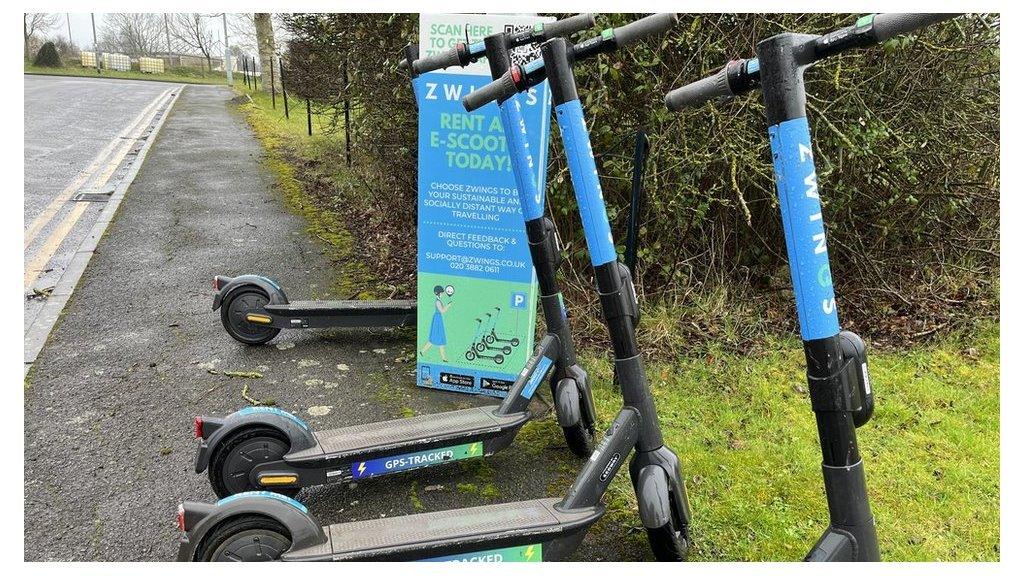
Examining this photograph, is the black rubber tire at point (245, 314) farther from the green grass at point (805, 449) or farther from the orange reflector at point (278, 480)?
the green grass at point (805, 449)

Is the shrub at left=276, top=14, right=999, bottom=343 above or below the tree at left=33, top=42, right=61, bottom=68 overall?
below

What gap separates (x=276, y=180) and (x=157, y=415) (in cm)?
713

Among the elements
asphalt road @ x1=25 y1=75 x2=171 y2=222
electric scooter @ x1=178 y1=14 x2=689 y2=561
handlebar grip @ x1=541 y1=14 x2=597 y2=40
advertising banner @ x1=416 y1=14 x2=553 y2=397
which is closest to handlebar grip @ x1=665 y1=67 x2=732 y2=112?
electric scooter @ x1=178 y1=14 x2=689 y2=561

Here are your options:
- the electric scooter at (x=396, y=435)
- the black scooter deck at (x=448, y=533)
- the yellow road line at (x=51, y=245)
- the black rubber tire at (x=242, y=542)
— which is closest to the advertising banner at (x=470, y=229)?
the electric scooter at (x=396, y=435)

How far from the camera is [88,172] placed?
9984 millimetres

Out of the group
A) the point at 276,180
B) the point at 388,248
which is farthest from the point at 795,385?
the point at 276,180

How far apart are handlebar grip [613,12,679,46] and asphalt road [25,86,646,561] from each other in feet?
6.53

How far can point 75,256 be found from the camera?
6328 mm

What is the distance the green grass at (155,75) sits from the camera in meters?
34.4

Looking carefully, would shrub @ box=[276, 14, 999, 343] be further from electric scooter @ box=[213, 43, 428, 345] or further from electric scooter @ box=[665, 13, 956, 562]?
electric scooter @ box=[665, 13, 956, 562]

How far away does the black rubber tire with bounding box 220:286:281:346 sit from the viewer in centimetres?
474

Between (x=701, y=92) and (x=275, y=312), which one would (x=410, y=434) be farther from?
(x=701, y=92)

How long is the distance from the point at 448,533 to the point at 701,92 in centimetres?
179

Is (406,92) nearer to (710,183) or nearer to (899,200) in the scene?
(710,183)
